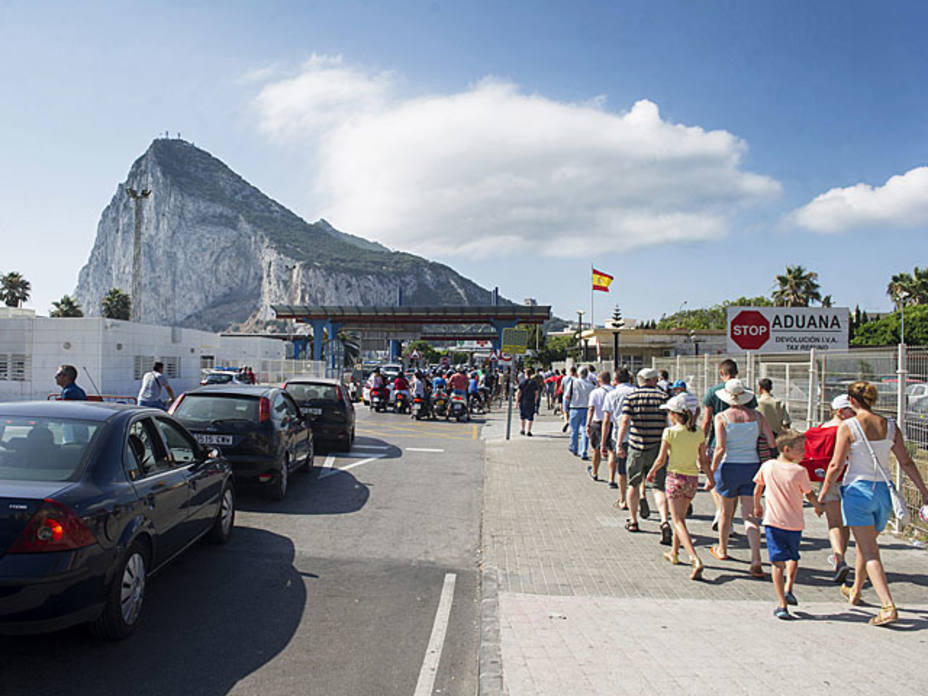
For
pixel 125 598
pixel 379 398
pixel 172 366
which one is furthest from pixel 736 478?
pixel 172 366

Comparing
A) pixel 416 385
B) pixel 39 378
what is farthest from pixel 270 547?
pixel 39 378

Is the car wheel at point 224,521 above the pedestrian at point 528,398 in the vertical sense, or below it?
below

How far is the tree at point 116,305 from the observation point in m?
71.8

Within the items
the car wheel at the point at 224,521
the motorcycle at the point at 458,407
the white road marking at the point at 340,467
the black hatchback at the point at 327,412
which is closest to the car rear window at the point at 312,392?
the black hatchback at the point at 327,412

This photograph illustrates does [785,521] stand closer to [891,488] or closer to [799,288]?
[891,488]

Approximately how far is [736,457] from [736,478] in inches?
8.0

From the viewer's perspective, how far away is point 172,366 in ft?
117

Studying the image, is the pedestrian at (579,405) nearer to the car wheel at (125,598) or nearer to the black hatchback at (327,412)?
the black hatchback at (327,412)

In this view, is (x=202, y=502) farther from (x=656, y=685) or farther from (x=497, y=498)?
(x=497, y=498)

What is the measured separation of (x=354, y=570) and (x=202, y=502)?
146 centimetres

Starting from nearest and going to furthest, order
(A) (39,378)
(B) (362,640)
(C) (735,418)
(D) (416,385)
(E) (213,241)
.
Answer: (B) (362,640) → (C) (735,418) → (D) (416,385) → (A) (39,378) → (E) (213,241)

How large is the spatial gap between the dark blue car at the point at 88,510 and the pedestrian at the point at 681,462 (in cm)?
431

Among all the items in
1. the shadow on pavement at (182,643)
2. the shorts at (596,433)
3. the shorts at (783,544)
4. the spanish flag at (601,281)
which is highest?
the spanish flag at (601,281)

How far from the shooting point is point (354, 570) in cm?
620
